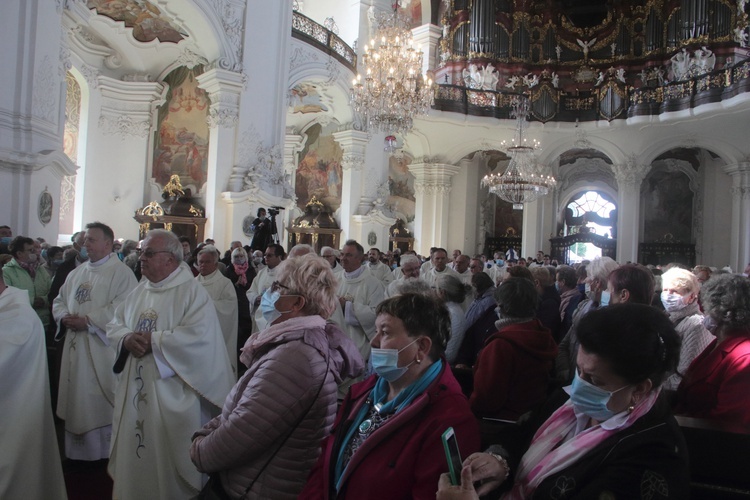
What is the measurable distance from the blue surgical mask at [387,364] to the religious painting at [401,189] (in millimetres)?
22200

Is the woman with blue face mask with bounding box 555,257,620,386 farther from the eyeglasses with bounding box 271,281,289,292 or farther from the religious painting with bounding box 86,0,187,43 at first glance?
the religious painting with bounding box 86,0,187,43

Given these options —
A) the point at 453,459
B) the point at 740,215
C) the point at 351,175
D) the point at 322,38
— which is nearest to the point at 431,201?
the point at 351,175

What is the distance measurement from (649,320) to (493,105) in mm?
19504

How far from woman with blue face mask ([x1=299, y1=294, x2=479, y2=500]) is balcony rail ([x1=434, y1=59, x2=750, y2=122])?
18.0 metres

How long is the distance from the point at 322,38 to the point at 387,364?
→ 15.8 metres

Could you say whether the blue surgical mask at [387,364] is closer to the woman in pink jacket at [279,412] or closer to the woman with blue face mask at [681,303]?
the woman in pink jacket at [279,412]

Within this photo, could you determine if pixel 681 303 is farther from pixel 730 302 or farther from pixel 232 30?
pixel 232 30

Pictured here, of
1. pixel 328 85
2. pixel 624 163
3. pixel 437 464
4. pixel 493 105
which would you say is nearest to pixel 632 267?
pixel 437 464

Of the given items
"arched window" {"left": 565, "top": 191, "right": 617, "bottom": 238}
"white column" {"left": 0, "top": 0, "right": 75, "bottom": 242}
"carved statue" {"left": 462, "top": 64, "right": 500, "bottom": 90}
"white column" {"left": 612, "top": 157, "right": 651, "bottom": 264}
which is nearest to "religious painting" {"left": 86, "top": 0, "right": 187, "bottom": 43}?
"white column" {"left": 0, "top": 0, "right": 75, "bottom": 242}

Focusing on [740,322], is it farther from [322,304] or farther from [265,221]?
[265,221]

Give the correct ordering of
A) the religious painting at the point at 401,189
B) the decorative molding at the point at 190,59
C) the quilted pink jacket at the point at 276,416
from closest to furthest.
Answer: the quilted pink jacket at the point at 276,416, the decorative molding at the point at 190,59, the religious painting at the point at 401,189

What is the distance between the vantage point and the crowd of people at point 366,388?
1.81 m

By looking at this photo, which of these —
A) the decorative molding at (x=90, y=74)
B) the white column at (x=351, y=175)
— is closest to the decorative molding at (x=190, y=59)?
the decorative molding at (x=90, y=74)

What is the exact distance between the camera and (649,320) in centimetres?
181
